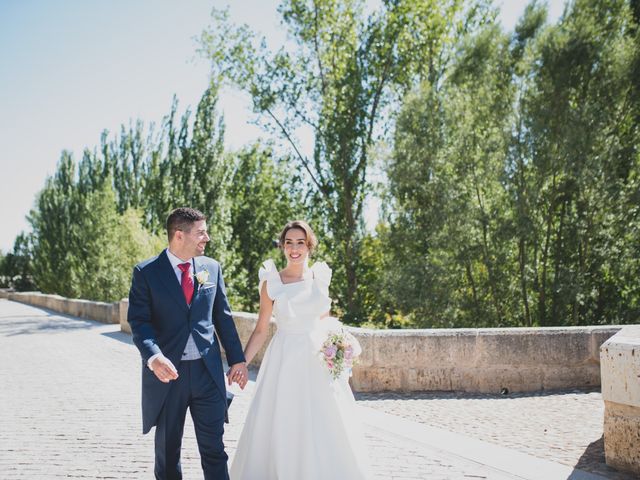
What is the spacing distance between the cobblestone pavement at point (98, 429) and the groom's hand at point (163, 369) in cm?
161

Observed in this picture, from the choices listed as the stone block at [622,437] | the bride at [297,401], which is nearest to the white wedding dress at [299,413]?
the bride at [297,401]

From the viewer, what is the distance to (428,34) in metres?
21.5

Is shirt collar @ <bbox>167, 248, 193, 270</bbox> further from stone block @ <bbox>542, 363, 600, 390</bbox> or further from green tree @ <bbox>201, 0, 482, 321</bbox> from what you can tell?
green tree @ <bbox>201, 0, 482, 321</bbox>

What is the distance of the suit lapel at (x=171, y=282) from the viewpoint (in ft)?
11.5

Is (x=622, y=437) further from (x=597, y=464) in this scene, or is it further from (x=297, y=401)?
(x=297, y=401)

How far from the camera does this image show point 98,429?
590 centimetres

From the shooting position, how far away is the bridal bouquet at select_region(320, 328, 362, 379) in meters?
4.01

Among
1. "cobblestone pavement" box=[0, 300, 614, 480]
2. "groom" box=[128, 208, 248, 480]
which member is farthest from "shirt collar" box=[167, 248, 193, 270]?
"cobblestone pavement" box=[0, 300, 614, 480]

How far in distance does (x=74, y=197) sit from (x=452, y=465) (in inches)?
1368

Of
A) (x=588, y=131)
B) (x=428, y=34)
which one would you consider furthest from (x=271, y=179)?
(x=588, y=131)

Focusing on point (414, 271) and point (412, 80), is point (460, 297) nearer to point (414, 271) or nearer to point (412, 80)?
point (414, 271)

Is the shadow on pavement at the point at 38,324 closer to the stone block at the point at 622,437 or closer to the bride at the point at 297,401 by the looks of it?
the bride at the point at 297,401

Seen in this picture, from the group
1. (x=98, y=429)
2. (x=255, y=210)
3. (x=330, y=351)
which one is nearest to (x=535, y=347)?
(x=330, y=351)

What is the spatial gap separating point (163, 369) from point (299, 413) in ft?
3.73
